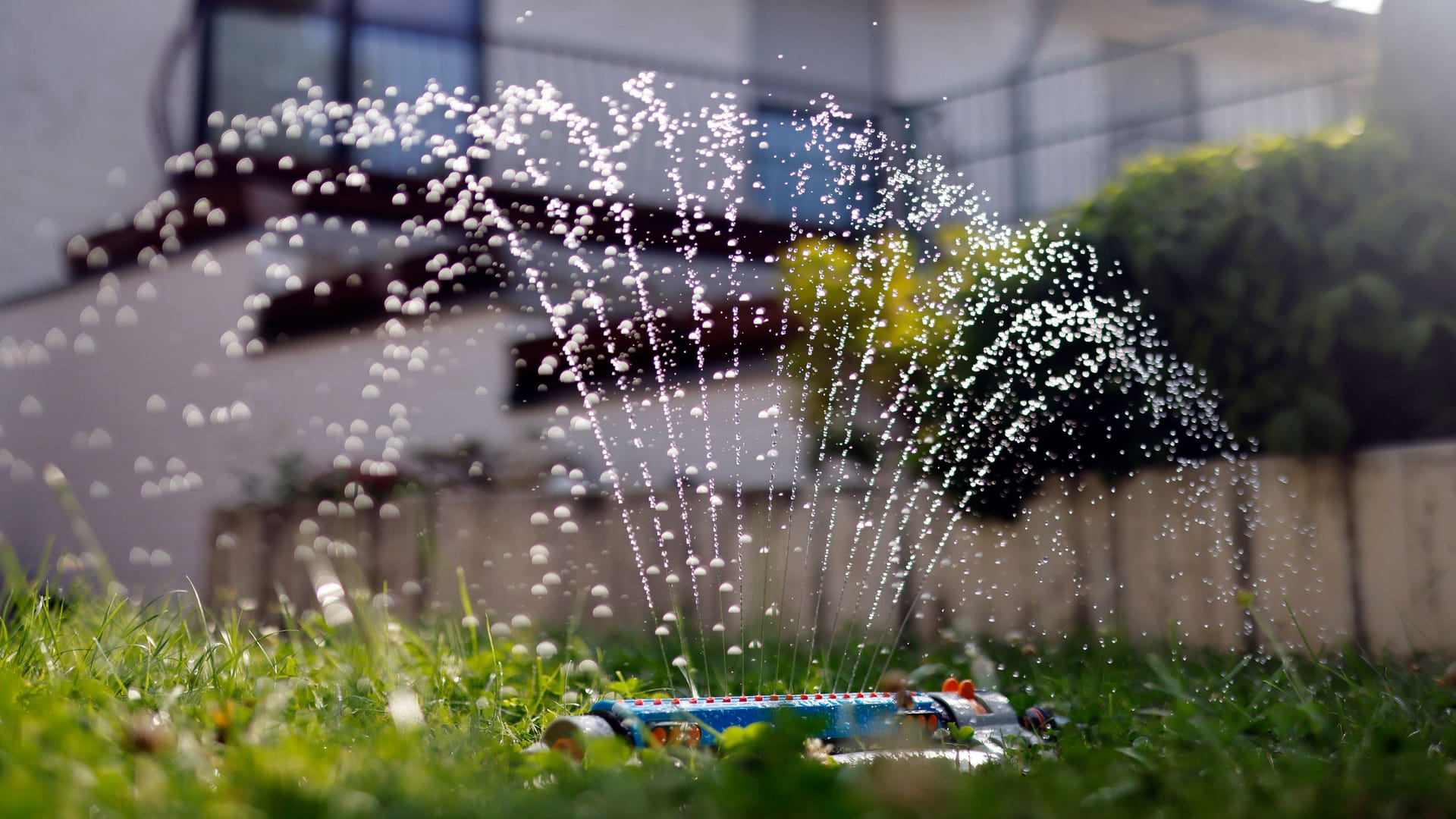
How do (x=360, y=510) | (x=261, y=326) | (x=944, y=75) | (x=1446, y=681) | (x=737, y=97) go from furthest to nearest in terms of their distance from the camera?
(x=944, y=75) → (x=737, y=97) → (x=261, y=326) → (x=360, y=510) → (x=1446, y=681)

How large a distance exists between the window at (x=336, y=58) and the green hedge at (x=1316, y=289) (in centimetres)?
444

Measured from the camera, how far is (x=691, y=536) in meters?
4.79

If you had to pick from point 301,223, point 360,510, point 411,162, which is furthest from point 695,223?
point 360,510

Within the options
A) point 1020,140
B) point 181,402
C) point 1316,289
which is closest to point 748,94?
point 1020,140

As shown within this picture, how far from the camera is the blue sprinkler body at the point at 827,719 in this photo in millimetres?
1866

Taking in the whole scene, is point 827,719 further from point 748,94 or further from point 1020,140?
point 748,94

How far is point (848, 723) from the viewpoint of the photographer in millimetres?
2055

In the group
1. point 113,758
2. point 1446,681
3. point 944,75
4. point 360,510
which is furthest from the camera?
point 944,75

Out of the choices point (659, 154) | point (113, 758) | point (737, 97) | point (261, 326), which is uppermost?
point (737, 97)

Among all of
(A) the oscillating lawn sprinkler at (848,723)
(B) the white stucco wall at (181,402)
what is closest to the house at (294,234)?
(B) the white stucco wall at (181,402)

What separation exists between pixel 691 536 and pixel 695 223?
116 inches

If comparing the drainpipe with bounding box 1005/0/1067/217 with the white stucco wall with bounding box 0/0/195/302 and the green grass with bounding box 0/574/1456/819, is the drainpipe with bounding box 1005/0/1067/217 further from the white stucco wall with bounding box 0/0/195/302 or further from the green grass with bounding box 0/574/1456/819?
the green grass with bounding box 0/574/1456/819

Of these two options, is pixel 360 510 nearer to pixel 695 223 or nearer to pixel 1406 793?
pixel 695 223

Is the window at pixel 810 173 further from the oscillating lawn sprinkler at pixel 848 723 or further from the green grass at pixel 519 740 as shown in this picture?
the oscillating lawn sprinkler at pixel 848 723
